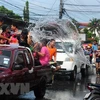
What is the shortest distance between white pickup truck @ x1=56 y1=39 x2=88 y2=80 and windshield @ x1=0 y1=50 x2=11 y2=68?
7.20 m

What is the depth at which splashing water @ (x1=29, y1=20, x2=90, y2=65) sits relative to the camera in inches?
565

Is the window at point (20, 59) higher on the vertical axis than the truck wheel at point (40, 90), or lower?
higher

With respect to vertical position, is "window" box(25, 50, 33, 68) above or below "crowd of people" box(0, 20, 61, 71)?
below

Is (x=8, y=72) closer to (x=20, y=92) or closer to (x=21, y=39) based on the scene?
(x=20, y=92)

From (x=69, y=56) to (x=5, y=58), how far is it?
7732 millimetres

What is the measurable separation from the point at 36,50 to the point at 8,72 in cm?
307

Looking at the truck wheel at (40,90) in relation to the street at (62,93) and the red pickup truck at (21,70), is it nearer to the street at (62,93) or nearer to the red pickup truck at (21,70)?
the red pickup truck at (21,70)

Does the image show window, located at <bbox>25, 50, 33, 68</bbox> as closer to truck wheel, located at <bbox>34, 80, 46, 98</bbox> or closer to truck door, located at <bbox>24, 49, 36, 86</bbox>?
truck door, located at <bbox>24, 49, 36, 86</bbox>

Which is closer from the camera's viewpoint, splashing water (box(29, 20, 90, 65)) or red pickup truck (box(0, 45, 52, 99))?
red pickup truck (box(0, 45, 52, 99))

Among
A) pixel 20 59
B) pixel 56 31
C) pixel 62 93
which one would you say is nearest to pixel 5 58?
pixel 20 59

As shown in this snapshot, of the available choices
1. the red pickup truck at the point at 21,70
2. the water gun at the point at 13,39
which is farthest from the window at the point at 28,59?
the water gun at the point at 13,39

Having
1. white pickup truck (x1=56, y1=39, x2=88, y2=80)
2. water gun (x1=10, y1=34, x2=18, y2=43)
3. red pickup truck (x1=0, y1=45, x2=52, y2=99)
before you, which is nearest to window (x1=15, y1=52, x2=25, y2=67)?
red pickup truck (x1=0, y1=45, x2=52, y2=99)

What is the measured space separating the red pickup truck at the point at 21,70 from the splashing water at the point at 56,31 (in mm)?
3640

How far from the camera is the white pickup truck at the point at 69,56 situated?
15719mm
